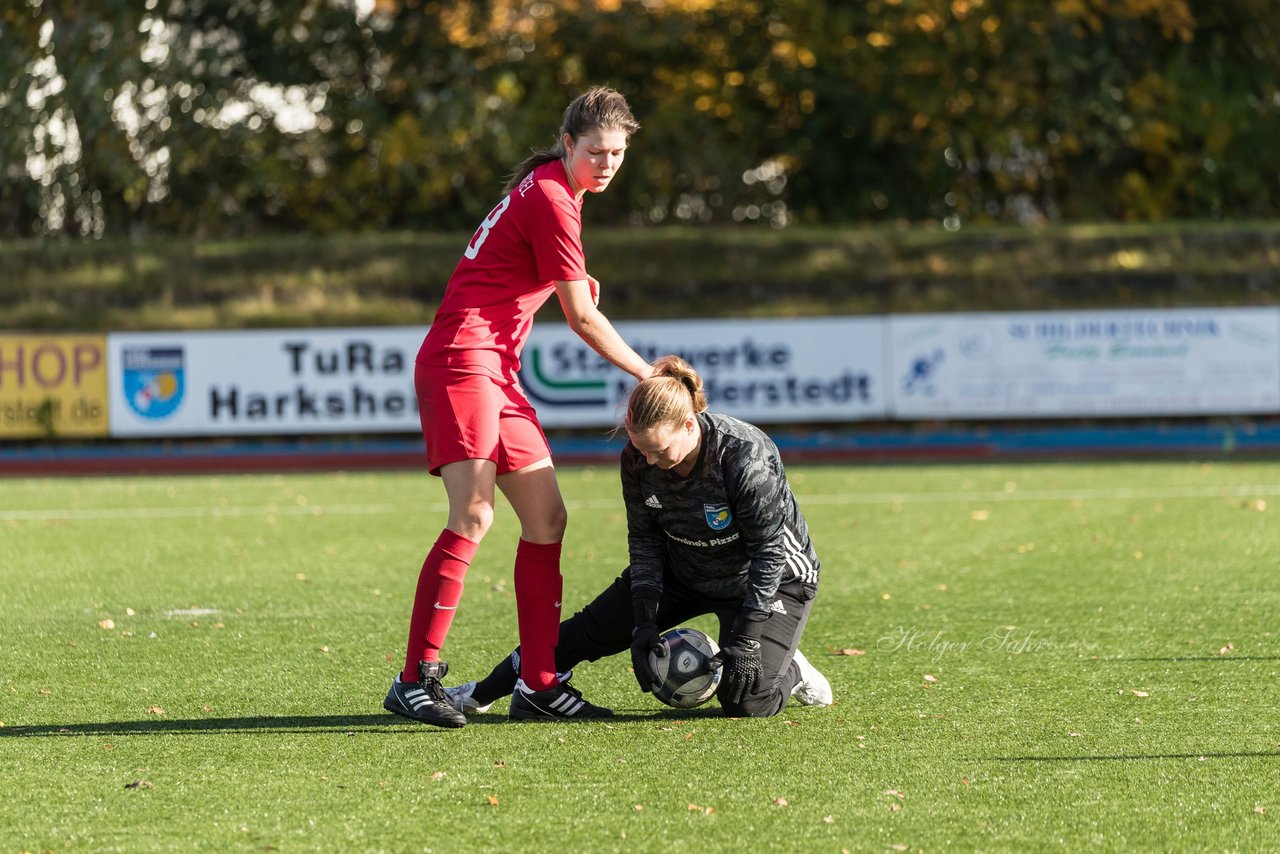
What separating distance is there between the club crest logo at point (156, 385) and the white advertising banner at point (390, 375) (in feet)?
0.04

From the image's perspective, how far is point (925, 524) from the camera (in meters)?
10.2

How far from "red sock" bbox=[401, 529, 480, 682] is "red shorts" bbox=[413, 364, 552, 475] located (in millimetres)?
245

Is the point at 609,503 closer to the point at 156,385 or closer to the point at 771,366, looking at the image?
the point at 771,366

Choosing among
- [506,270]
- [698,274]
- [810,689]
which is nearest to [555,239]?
[506,270]

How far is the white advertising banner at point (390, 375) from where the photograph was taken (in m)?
18.0

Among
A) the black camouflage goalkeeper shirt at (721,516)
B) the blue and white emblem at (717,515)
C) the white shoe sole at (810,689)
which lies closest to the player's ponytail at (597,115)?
the black camouflage goalkeeper shirt at (721,516)

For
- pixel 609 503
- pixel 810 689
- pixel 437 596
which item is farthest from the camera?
pixel 609 503

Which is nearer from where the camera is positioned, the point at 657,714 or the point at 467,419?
the point at 467,419

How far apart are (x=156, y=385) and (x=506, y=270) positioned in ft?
46.7

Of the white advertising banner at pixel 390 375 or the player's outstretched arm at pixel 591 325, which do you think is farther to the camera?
the white advertising banner at pixel 390 375

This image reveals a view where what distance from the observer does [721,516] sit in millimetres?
4703

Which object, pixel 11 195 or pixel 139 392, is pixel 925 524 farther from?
pixel 11 195

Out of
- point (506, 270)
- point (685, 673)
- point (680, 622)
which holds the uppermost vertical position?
point (506, 270)

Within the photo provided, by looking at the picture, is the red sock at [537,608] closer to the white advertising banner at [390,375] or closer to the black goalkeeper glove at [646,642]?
the black goalkeeper glove at [646,642]
